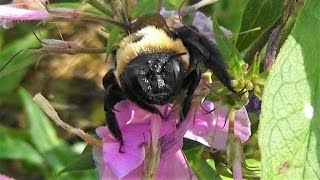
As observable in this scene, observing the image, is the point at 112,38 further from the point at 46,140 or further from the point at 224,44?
the point at 46,140

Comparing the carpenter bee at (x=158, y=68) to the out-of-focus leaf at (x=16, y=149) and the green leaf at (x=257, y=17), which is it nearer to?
the green leaf at (x=257, y=17)

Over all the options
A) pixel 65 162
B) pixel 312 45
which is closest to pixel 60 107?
pixel 65 162

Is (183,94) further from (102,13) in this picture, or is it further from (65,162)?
(65,162)

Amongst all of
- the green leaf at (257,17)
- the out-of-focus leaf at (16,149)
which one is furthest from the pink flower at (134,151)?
the out-of-focus leaf at (16,149)

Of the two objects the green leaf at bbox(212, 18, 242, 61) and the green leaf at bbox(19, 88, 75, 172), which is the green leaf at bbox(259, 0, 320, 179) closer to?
the green leaf at bbox(212, 18, 242, 61)

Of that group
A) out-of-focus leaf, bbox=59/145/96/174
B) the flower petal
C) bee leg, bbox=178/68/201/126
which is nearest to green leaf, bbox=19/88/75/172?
out-of-focus leaf, bbox=59/145/96/174

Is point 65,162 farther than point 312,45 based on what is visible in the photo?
Yes
